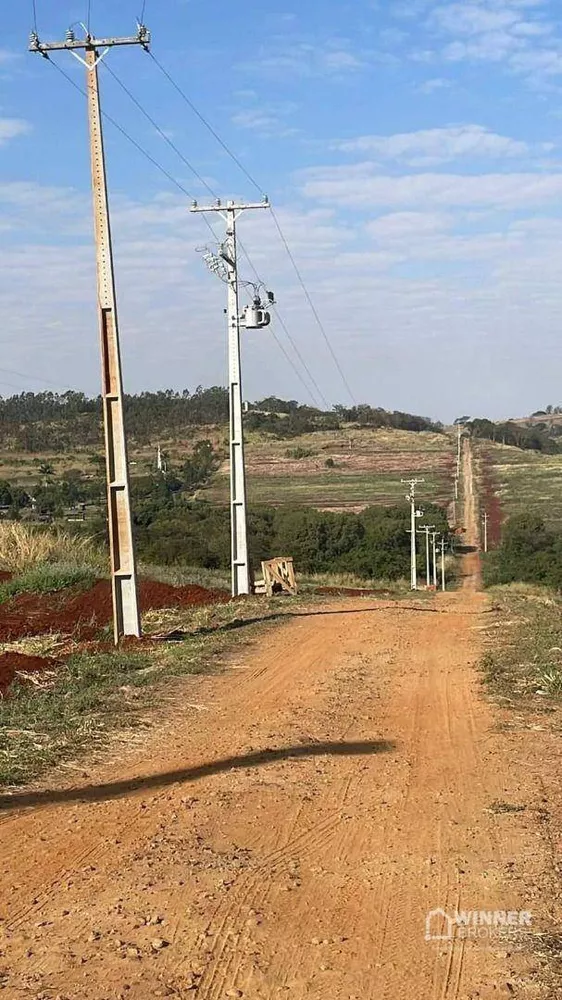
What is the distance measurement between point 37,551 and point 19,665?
39.5ft

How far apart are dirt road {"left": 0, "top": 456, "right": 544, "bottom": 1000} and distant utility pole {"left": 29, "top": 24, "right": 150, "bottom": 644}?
399cm

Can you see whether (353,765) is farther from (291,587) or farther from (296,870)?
(291,587)

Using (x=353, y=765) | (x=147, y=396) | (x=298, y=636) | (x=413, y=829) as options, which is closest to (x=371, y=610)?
(x=298, y=636)

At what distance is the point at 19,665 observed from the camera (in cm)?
1077

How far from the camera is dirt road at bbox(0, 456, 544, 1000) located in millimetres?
3854

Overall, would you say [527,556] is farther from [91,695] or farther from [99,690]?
[91,695]

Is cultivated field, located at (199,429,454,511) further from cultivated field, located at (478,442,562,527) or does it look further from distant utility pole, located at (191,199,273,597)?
distant utility pole, located at (191,199,273,597)

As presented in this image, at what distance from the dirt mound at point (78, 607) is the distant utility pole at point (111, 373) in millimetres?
1373

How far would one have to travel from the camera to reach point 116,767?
22.4ft

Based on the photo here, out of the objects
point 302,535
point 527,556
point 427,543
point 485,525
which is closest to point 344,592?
point 302,535

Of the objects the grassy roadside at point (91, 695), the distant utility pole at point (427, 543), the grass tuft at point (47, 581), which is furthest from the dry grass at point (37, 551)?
the distant utility pole at point (427, 543)

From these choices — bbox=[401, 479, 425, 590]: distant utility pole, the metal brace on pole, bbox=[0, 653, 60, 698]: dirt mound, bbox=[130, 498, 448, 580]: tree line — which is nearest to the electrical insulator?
bbox=[0, 653, 60, 698]: dirt mound

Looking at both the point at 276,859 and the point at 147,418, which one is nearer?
the point at 276,859

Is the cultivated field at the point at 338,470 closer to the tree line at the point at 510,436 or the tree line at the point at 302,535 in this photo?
the tree line at the point at 302,535
